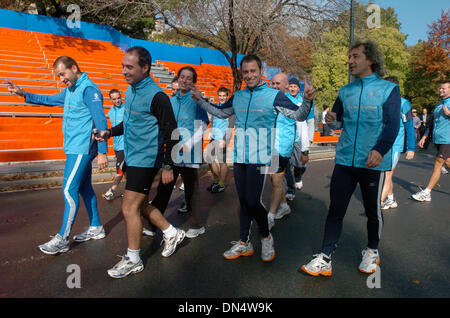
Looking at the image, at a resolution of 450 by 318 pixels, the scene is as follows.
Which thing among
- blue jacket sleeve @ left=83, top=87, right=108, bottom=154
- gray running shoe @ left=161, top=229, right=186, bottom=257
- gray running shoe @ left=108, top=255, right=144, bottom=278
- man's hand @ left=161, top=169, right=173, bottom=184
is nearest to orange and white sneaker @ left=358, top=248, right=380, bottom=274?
gray running shoe @ left=161, top=229, right=186, bottom=257

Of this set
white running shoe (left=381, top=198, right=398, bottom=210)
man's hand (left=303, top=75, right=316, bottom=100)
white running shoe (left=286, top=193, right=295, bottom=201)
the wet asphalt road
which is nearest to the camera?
man's hand (left=303, top=75, right=316, bottom=100)

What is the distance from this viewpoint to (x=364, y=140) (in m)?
2.86

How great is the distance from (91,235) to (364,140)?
11.0 feet

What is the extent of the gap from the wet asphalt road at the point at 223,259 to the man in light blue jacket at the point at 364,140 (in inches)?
12.0

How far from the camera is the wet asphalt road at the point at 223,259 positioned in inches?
110

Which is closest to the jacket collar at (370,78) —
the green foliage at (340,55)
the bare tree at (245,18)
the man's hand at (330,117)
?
the man's hand at (330,117)

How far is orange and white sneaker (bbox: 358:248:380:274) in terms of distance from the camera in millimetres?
3096

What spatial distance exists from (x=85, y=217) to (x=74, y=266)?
161cm

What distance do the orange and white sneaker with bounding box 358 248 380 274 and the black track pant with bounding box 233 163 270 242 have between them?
1.00m

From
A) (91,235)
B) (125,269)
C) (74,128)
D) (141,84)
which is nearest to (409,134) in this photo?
(141,84)

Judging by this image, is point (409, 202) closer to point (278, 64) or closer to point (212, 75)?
point (278, 64)

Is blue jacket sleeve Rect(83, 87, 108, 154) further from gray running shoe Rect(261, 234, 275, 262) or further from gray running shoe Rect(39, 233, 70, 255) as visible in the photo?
gray running shoe Rect(261, 234, 275, 262)

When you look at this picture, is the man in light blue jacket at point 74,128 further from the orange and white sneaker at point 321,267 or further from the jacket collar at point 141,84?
the orange and white sneaker at point 321,267

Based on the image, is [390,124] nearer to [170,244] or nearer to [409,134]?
[409,134]
